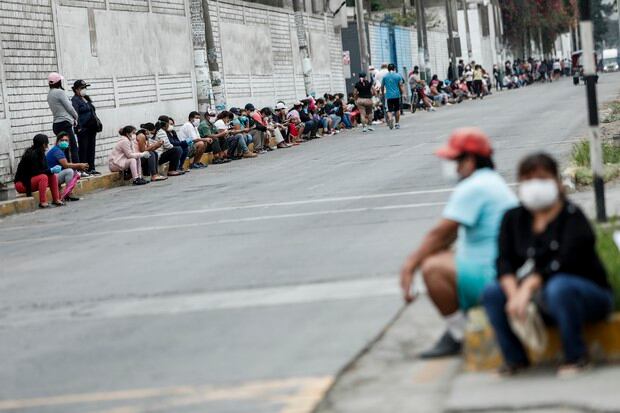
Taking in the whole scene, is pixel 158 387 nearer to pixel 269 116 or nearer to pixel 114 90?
pixel 114 90

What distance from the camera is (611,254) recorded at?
32.5 feet

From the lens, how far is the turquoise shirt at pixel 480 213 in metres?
8.55

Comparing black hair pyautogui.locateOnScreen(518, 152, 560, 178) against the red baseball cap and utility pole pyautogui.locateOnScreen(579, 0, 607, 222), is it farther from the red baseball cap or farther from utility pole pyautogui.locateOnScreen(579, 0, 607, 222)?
utility pole pyautogui.locateOnScreen(579, 0, 607, 222)

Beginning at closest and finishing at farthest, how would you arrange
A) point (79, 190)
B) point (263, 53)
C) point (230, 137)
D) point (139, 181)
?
point (79, 190), point (139, 181), point (230, 137), point (263, 53)

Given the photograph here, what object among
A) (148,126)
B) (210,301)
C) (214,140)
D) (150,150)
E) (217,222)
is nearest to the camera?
(210,301)

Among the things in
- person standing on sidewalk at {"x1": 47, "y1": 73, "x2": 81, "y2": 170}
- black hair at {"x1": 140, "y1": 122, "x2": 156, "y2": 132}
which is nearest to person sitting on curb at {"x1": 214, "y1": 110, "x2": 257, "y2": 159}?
black hair at {"x1": 140, "y1": 122, "x2": 156, "y2": 132}

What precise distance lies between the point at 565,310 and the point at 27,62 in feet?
82.0

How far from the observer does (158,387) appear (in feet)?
28.6

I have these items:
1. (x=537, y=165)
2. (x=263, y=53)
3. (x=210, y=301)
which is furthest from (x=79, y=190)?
(x=263, y=53)

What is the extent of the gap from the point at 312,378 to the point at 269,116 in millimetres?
33290

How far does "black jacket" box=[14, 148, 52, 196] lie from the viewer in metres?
25.2

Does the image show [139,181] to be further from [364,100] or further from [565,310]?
[565,310]

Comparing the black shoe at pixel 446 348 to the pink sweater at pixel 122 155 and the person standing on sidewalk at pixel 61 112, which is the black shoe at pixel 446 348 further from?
the pink sweater at pixel 122 155

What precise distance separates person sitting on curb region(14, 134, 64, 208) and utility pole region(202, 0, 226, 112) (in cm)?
1551
